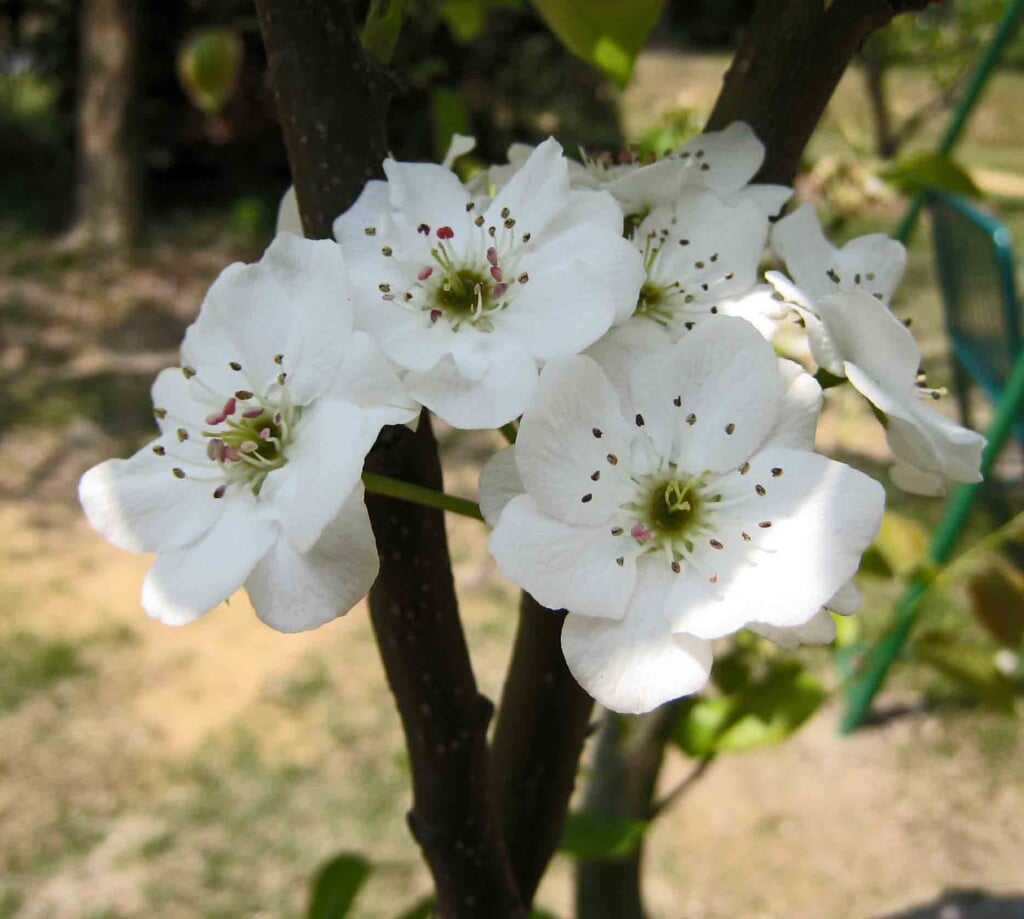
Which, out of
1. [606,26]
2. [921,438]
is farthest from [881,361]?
[606,26]

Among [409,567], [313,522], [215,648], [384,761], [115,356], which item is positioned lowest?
[115,356]

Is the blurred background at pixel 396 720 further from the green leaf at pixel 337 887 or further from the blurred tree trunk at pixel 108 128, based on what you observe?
the blurred tree trunk at pixel 108 128

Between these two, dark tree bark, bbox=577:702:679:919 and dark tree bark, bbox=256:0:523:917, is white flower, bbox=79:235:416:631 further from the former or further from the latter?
dark tree bark, bbox=577:702:679:919

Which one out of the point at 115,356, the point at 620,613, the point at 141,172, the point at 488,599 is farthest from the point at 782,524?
the point at 141,172

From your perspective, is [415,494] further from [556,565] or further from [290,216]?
[290,216]

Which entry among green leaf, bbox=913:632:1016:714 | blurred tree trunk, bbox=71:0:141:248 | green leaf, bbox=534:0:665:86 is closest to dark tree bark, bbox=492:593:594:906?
green leaf, bbox=534:0:665:86

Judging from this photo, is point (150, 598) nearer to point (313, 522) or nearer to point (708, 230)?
point (313, 522)

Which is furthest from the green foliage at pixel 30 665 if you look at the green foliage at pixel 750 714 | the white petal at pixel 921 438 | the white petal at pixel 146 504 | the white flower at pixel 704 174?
the white petal at pixel 921 438
